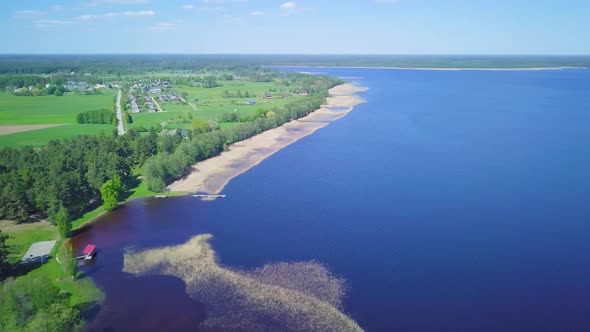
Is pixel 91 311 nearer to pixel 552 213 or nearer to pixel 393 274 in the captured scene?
pixel 393 274

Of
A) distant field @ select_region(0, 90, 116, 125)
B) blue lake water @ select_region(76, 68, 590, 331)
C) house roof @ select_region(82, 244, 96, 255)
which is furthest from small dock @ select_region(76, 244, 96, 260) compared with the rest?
distant field @ select_region(0, 90, 116, 125)

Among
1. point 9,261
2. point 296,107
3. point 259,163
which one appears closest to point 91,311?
point 9,261

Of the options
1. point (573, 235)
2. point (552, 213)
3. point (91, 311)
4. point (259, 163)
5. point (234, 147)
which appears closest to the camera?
point (91, 311)

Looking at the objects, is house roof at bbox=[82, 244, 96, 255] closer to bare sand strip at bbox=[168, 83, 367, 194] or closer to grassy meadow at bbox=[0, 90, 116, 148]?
bare sand strip at bbox=[168, 83, 367, 194]

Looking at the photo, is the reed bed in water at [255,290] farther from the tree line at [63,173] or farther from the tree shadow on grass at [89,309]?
the tree line at [63,173]

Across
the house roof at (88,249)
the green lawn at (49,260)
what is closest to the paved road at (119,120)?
the green lawn at (49,260)

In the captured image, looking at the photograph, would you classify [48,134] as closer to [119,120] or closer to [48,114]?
[119,120]

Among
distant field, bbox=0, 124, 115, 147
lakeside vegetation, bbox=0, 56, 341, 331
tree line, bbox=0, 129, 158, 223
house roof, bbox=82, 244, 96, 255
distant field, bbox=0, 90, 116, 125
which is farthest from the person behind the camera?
distant field, bbox=0, 90, 116, 125

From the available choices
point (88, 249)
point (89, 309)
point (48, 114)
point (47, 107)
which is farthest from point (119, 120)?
point (89, 309)
